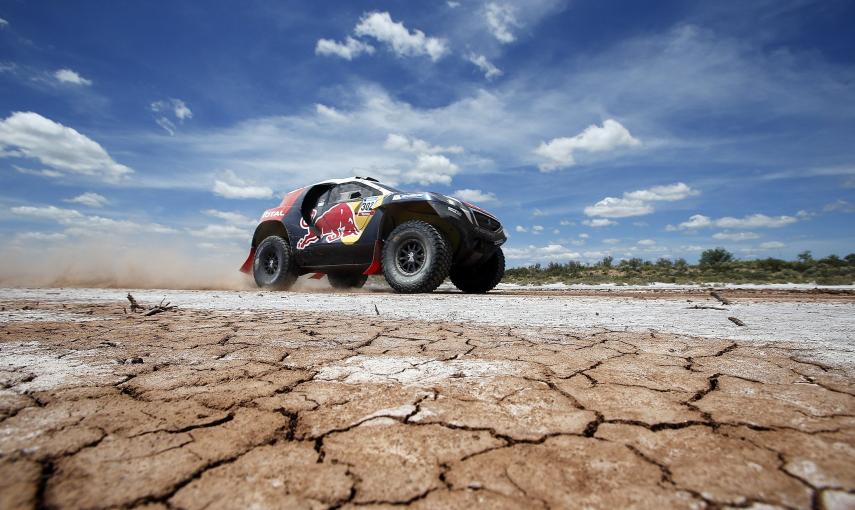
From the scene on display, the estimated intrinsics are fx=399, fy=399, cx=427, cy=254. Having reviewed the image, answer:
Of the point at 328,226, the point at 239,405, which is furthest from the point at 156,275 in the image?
the point at 239,405

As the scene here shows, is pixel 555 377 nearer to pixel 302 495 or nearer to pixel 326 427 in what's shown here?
pixel 326 427

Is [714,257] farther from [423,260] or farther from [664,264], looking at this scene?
[423,260]

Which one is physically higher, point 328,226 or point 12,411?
point 328,226

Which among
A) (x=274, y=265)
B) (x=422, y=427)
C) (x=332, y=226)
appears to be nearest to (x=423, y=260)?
(x=332, y=226)

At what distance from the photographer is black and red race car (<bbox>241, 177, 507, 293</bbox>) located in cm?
459

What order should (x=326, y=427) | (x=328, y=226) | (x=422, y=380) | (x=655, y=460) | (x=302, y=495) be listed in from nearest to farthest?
1. (x=302, y=495)
2. (x=655, y=460)
3. (x=326, y=427)
4. (x=422, y=380)
5. (x=328, y=226)

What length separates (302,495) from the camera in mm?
697

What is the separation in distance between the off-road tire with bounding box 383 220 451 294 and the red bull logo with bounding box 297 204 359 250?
0.68 m

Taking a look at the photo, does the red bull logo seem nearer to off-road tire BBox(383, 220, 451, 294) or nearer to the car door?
the car door

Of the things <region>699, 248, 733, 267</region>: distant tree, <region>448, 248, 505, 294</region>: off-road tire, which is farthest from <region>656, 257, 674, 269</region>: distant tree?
<region>448, 248, 505, 294</region>: off-road tire

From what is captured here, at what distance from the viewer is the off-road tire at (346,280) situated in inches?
278

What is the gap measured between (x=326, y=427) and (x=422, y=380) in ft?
1.32

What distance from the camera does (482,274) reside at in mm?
5785

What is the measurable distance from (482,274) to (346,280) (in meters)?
2.60
